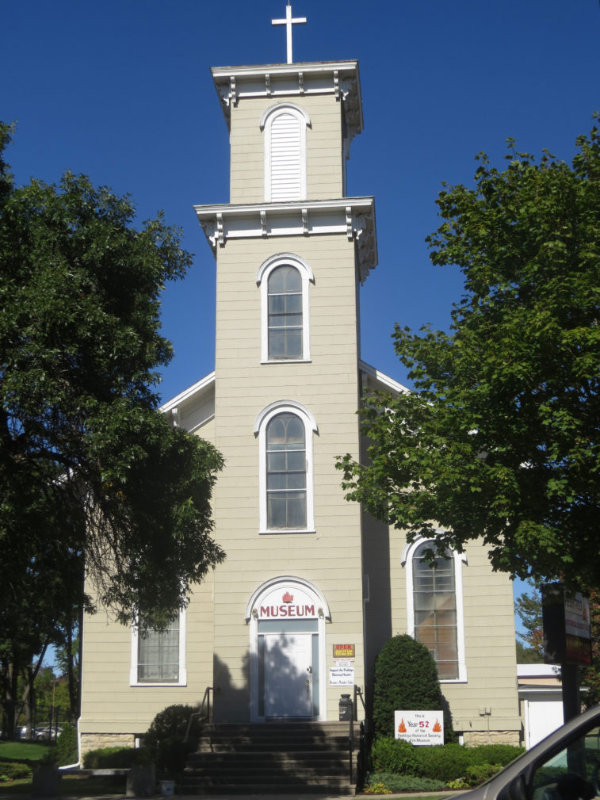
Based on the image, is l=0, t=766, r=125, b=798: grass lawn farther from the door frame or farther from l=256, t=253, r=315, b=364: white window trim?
l=256, t=253, r=315, b=364: white window trim

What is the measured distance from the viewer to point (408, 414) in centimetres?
1708

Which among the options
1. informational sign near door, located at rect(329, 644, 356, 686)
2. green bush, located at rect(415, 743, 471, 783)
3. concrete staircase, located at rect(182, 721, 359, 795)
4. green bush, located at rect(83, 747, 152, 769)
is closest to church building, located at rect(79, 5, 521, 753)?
informational sign near door, located at rect(329, 644, 356, 686)

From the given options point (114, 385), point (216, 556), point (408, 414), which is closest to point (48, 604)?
point (216, 556)

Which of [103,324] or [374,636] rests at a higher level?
[103,324]

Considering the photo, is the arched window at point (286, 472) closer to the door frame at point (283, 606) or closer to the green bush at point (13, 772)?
the door frame at point (283, 606)

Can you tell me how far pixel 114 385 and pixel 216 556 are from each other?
3.86m

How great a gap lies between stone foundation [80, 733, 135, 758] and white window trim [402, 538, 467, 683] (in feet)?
24.1

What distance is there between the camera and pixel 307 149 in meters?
26.7

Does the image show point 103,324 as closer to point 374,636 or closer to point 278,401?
point 278,401

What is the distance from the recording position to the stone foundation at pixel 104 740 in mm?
25078

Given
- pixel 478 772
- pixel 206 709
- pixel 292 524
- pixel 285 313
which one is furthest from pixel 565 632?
pixel 285 313

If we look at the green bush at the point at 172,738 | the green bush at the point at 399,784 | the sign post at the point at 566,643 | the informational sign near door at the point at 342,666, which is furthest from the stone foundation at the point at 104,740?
the sign post at the point at 566,643

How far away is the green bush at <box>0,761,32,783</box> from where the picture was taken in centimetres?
2577

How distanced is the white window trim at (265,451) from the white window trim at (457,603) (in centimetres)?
310
